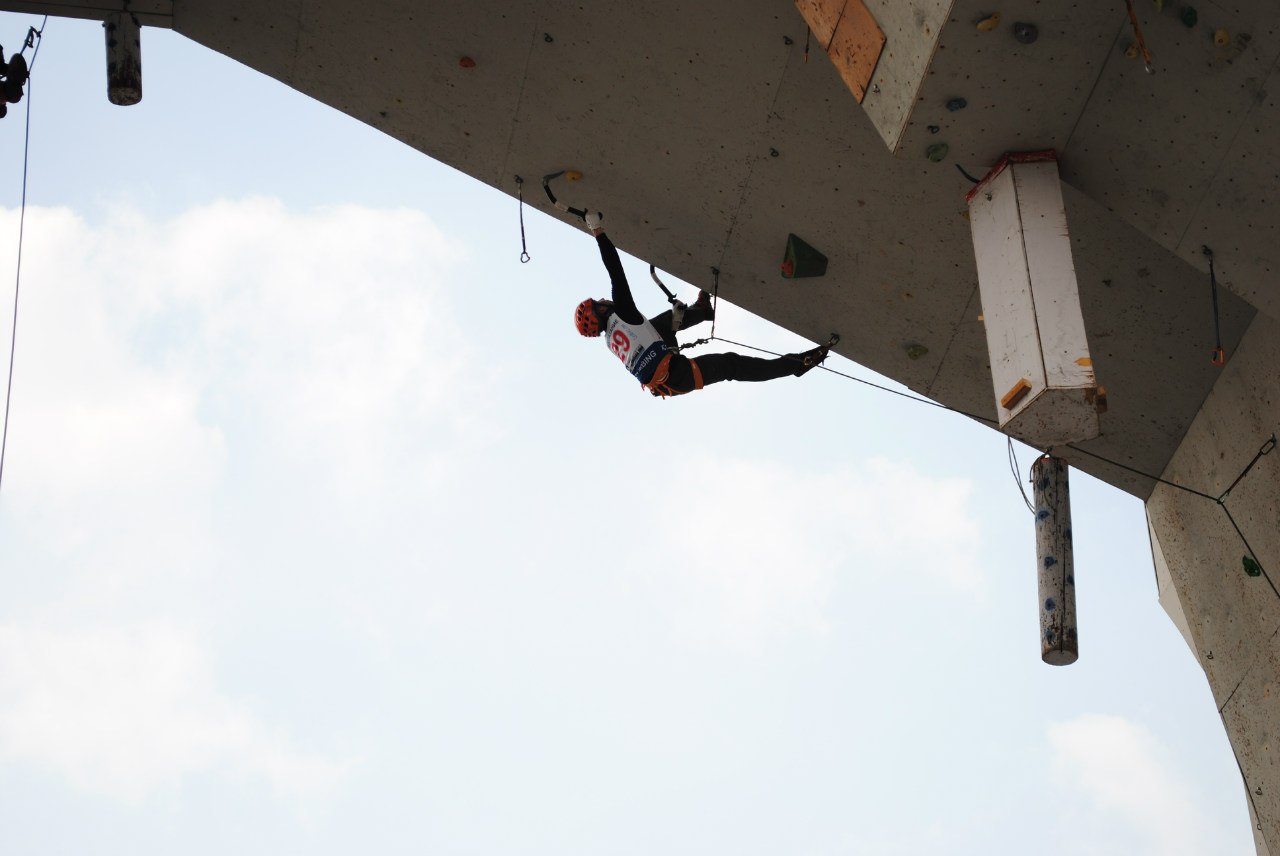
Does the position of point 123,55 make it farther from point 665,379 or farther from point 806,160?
point 806,160

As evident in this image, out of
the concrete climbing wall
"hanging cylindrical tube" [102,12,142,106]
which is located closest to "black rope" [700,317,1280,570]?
the concrete climbing wall

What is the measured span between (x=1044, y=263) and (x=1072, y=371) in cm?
48

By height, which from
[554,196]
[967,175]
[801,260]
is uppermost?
[554,196]

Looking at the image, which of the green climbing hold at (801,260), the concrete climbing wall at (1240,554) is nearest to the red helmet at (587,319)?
the green climbing hold at (801,260)

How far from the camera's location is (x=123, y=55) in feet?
22.3

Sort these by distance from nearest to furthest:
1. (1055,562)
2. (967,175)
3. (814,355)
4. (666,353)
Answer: (967,175) → (1055,562) → (666,353) → (814,355)

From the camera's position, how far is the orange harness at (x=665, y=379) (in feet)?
23.6

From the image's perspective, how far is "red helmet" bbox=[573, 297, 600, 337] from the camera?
7.39 meters

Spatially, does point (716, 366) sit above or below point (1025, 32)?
above

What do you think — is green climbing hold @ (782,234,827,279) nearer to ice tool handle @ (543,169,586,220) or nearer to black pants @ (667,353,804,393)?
black pants @ (667,353,804,393)

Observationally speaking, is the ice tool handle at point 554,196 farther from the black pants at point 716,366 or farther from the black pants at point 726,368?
the black pants at point 726,368

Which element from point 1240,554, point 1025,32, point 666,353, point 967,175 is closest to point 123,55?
point 666,353

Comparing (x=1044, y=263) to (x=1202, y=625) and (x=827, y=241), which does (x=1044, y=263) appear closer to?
(x=827, y=241)

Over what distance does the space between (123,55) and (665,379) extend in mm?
3061
